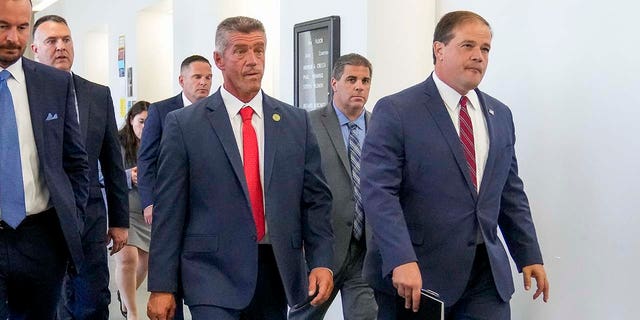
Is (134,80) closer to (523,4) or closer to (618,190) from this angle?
(523,4)

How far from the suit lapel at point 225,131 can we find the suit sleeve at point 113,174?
1353mm

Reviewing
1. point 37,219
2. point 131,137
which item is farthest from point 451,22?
point 131,137

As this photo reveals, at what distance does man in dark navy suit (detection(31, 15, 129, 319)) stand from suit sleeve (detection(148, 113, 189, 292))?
4.23 ft

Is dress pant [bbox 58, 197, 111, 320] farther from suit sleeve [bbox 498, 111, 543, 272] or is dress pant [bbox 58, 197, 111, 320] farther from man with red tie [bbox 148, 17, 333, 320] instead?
suit sleeve [bbox 498, 111, 543, 272]

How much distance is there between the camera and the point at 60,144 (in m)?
3.09

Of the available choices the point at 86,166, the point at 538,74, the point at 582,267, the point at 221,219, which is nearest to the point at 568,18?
the point at 538,74

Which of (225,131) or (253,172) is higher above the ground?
(225,131)

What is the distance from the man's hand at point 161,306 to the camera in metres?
2.82

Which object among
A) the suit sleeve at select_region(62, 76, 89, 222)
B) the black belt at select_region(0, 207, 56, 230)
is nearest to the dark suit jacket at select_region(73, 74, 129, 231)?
the suit sleeve at select_region(62, 76, 89, 222)

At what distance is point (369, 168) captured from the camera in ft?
10.1

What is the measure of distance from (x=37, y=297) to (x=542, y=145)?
2537 mm

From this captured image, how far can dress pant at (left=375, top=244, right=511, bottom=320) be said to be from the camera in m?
3.03

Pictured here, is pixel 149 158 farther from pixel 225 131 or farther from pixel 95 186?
pixel 225 131

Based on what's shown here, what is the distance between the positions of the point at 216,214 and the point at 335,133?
60.0 inches
